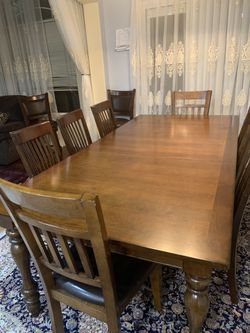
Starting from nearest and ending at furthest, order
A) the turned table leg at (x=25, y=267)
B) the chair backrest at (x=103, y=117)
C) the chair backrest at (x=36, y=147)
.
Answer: the turned table leg at (x=25, y=267), the chair backrest at (x=36, y=147), the chair backrest at (x=103, y=117)

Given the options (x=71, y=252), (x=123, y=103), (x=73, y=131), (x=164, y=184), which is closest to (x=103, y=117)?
(x=73, y=131)

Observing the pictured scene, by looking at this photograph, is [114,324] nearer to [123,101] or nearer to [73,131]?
[73,131]

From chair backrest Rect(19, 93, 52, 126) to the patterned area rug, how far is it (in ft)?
8.39

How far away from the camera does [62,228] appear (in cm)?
80

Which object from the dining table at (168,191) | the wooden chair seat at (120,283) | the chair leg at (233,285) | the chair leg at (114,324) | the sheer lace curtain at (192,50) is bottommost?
the chair leg at (233,285)

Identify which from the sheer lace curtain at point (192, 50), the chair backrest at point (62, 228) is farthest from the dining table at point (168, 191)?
the sheer lace curtain at point (192, 50)

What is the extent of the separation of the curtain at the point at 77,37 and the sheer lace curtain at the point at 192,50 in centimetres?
74

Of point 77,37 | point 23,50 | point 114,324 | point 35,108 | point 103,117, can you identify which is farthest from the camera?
point 23,50

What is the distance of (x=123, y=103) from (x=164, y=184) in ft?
7.89

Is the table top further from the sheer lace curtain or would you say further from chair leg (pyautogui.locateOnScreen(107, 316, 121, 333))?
the sheer lace curtain

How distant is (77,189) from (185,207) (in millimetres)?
525

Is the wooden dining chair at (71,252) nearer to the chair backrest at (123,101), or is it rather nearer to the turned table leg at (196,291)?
the turned table leg at (196,291)

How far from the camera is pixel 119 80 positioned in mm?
3691

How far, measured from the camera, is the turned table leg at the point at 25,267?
1234mm
